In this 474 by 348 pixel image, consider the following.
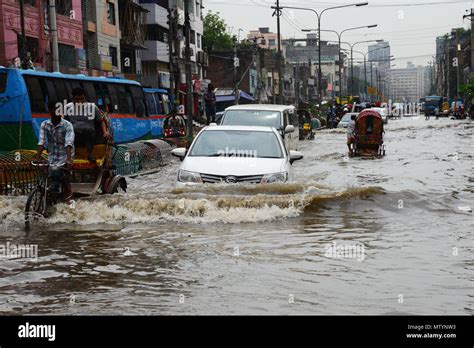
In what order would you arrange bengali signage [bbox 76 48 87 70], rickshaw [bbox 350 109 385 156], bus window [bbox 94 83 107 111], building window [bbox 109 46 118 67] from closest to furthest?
1. rickshaw [bbox 350 109 385 156]
2. bus window [bbox 94 83 107 111]
3. bengali signage [bbox 76 48 87 70]
4. building window [bbox 109 46 118 67]

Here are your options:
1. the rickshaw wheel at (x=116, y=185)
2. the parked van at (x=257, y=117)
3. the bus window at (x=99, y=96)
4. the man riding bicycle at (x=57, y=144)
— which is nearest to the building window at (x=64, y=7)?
the bus window at (x=99, y=96)

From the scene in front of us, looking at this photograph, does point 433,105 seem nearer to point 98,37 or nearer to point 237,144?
point 98,37

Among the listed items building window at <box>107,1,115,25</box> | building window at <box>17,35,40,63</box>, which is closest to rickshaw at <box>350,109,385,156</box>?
building window at <box>17,35,40,63</box>

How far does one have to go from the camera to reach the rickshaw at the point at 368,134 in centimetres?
2625

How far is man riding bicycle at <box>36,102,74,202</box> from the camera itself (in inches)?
453

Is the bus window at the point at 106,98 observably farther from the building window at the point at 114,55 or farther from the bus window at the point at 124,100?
the building window at the point at 114,55

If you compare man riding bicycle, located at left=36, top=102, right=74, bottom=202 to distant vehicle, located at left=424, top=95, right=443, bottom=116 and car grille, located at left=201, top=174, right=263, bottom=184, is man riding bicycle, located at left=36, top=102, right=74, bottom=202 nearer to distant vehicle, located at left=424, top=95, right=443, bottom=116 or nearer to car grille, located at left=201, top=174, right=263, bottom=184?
car grille, located at left=201, top=174, right=263, bottom=184

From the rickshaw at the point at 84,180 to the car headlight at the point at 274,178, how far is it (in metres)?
2.83

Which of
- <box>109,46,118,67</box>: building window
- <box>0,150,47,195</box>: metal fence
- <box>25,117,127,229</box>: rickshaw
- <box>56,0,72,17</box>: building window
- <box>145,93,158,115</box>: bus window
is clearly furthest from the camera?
<box>109,46,118,67</box>: building window

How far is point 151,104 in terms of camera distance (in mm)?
32938

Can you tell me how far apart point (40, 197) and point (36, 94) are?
431 inches

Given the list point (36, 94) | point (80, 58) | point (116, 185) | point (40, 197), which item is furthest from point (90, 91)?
point (80, 58)

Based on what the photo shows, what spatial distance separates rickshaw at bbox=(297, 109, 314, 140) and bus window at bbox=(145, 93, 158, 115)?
353 inches
